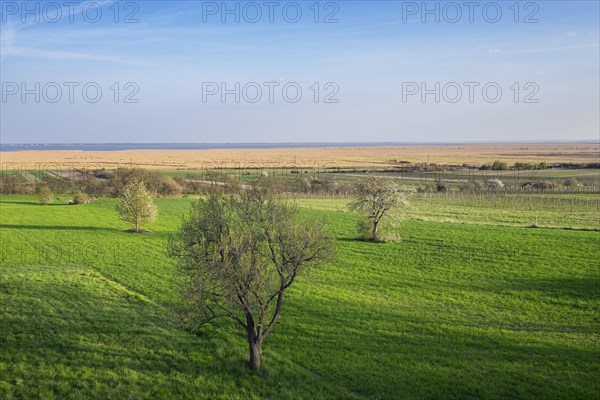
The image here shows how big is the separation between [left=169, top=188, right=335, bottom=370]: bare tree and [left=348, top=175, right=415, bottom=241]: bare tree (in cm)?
2894

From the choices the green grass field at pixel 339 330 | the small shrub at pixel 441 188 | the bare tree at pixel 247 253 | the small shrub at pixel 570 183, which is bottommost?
the green grass field at pixel 339 330

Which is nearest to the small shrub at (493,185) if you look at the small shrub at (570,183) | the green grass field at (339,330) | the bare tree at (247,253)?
the small shrub at (570,183)

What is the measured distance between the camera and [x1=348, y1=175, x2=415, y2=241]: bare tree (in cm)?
4584

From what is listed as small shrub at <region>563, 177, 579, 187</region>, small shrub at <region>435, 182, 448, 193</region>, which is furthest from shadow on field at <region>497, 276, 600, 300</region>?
small shrub at <region>563, 177, 579, 187</region>

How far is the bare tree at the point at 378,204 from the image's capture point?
150ft

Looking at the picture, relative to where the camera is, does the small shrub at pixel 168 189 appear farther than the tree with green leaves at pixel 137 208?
Yes

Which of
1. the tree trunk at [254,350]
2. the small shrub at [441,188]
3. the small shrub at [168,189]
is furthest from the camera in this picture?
the small shrub at [441,188]

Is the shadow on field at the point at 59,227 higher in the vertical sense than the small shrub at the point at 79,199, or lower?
lower

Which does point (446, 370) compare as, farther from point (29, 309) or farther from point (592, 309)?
point (29, 309)

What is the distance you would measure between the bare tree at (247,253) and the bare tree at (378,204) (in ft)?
95.0

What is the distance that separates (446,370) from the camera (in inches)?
694

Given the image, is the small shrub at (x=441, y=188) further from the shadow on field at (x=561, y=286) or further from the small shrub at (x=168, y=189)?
the shadow on field at (x=561, y=286)

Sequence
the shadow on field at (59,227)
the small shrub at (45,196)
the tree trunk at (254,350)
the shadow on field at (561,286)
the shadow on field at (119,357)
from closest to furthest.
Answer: the shadow on field at (119,357)
the tree trunk at (254,350)
the shadow on field at (561,286)
the shadow on field at (59,227)
the small shrub at (45,196)

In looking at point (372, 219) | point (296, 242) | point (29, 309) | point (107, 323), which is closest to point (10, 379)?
point (107, 323)
